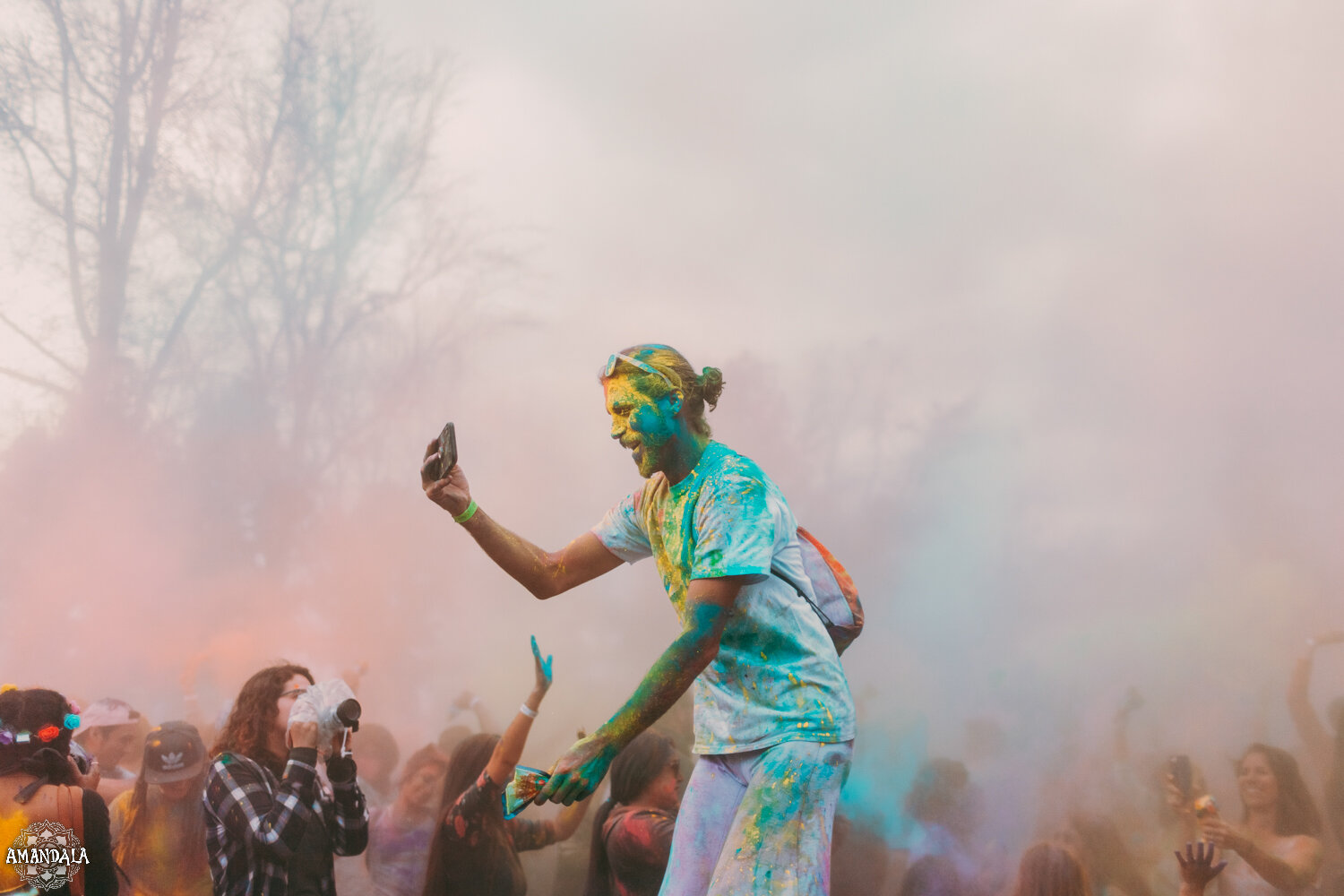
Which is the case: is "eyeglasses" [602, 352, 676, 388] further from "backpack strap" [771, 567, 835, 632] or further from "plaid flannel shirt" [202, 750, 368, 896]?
"plaid flannel shirt" [202, 750, 368, 896]

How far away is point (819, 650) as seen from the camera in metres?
2.32

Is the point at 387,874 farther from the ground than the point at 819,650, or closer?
closer

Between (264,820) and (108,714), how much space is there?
11.2ft

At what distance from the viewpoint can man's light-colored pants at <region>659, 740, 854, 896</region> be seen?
2.13m

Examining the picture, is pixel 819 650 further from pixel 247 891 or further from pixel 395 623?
pixel 395 623

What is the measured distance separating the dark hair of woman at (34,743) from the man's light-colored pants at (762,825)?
9.01 ft

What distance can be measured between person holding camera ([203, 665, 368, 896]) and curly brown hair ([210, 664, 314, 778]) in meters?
0.10

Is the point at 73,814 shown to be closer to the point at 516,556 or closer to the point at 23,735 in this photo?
the point at 23,735

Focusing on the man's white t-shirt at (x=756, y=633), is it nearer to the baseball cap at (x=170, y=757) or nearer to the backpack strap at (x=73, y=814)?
the backpack strap at (x=73, y=814)

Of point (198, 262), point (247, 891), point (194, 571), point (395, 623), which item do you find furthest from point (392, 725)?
point (198, 262)

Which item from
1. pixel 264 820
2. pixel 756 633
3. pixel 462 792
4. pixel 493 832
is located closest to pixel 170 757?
pixel 462 792

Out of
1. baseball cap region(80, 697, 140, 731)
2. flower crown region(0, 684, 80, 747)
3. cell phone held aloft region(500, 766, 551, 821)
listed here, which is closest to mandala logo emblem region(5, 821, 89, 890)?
flower crown region(0, 684, 80, 747)

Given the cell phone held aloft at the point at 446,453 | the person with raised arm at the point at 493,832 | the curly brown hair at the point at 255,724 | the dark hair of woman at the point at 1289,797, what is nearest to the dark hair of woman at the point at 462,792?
the person with raised arm at the point at 493,832

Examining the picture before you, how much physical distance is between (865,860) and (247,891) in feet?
9.55
